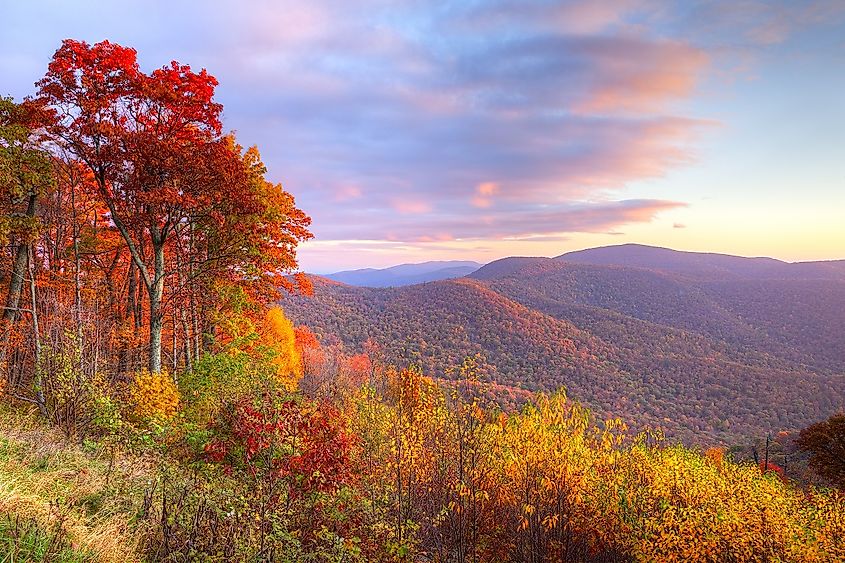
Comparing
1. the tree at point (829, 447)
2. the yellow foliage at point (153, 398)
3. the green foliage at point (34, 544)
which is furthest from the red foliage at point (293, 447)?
the tree at point (829, 447)

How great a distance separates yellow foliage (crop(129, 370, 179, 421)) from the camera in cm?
1105

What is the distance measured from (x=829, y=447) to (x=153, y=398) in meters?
40.5

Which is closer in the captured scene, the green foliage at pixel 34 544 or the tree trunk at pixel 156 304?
the green foliage at pixel 34 544

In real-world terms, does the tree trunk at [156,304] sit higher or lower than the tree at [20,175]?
lower

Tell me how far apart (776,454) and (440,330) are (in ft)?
258

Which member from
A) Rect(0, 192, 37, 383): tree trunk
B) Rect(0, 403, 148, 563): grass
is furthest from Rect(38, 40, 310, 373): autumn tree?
Rect(0, 403, 148, 563): grass

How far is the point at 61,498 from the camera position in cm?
611

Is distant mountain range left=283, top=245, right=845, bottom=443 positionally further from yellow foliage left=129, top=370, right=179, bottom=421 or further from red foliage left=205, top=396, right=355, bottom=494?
red foliage left=205, top=396, right=355, bottom=494

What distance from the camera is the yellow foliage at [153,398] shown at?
11050 millimetres

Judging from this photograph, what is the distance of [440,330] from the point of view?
12056 centimetres

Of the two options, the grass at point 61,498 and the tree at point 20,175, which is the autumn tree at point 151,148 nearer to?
the tree at point 20,175

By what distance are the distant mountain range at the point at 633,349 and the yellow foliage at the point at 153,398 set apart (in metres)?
64.8

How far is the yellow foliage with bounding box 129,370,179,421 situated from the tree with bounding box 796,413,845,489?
38287 millimetres

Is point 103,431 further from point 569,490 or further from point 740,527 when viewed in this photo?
point 740,527
